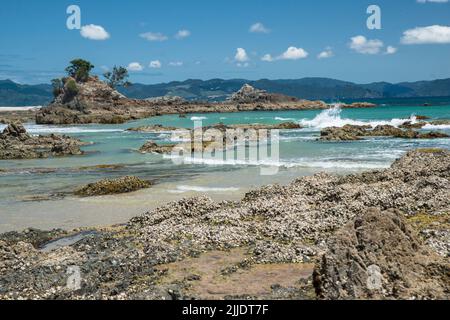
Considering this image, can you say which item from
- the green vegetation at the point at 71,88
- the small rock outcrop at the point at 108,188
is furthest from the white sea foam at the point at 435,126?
the green vegetation at the point at 71,88

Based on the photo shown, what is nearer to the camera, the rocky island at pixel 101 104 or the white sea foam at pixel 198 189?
the white sea foam at pixel 198 189

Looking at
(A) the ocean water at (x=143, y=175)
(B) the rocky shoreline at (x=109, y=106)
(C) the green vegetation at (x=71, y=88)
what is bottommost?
(A) the ocean water at (x=143, y=175)

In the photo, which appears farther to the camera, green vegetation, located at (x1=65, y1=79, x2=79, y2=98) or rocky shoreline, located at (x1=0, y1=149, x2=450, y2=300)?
green vegetation, located at (x1=65, y1=79, x2=79, y2=98)

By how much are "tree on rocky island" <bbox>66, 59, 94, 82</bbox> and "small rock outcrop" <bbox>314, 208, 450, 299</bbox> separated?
184783 millimetres

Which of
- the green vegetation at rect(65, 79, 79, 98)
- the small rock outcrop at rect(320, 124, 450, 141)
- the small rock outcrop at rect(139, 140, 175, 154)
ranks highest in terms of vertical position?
the green vegetation at rect(65, 79, 79, 98)

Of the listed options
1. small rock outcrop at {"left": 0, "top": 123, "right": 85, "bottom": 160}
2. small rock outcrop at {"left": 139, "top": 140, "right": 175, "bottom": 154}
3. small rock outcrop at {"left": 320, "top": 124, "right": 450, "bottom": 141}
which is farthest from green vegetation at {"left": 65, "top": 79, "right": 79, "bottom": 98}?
small rock outcrop at {"left": 139, "top": 140, "right": 175, "bottom": 154}

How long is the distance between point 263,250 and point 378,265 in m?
4.08

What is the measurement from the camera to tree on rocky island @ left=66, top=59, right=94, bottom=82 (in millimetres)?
184875

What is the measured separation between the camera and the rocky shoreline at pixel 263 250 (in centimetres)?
1045

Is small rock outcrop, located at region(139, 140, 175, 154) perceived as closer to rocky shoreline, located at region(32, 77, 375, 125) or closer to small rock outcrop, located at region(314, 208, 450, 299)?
small rock outcrop, located at region(314, 208, 450, 299)

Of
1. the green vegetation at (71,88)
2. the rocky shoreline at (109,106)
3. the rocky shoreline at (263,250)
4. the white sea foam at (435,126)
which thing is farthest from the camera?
the green vegetation at (71,88)

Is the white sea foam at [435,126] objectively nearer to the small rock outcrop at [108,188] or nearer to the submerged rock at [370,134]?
the submerged rock at [370,134]

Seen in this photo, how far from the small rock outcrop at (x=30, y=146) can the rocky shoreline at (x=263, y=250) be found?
100 feet
